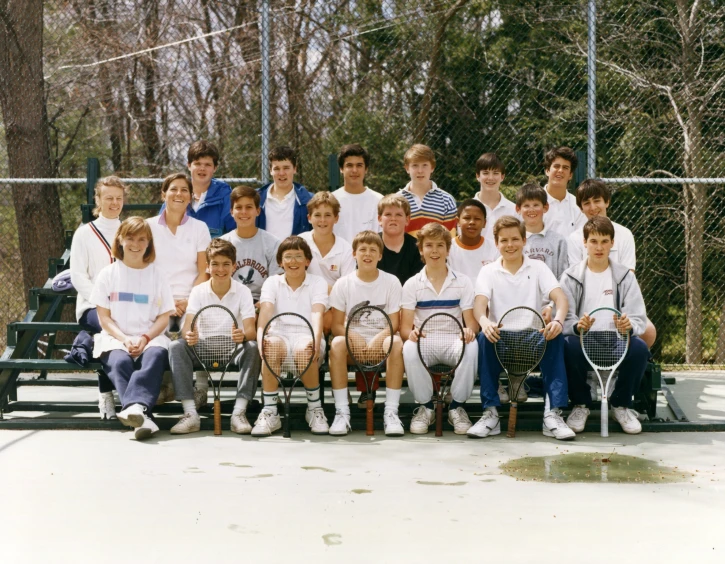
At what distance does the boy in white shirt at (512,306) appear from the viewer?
5.04m

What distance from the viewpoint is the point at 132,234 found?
529 centimetres

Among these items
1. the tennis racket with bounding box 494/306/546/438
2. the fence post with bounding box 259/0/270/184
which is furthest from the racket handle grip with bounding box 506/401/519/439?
the fence post with bounding box 259/0/270/184

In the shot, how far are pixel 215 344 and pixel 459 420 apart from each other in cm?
149

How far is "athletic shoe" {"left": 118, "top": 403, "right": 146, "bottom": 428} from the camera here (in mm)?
4859

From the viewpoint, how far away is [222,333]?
5.17 meters

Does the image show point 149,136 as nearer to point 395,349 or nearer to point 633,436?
point 395,349

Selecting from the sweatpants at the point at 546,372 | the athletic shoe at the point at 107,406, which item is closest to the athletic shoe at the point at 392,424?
the sweatpants at the point at 546,372

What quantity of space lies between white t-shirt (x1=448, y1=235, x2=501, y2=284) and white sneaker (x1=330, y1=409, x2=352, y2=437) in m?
1.20

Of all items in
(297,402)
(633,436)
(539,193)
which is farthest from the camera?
(297,402)

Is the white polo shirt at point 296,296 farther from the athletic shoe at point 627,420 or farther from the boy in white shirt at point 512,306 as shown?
the athletic shoe at point 627,420

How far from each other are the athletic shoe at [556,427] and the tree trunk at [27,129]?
5.51 metres

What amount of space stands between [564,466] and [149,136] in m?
7.17

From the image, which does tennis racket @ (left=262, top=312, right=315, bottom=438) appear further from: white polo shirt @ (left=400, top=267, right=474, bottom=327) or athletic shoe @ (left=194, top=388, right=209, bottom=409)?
athletic shoe @ (left=194, top=388, right=209, bottom=409)

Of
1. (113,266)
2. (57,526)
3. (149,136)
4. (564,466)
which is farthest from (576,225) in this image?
(149,136)
